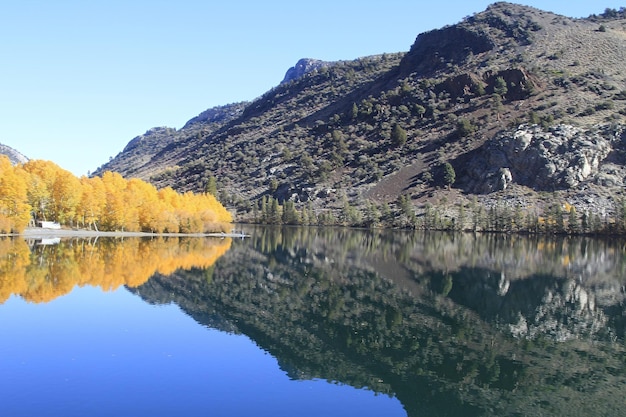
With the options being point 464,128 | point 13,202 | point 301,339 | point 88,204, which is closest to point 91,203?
point 88,204

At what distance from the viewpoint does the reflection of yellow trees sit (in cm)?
3994

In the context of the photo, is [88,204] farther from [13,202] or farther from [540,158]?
[540,158]

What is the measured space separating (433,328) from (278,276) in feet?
73.7

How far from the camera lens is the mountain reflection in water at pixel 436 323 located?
22.2 metres

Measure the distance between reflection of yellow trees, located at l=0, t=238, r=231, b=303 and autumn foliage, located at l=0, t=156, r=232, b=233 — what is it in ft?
36.1

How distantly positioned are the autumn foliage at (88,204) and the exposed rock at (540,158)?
86146 millimetres

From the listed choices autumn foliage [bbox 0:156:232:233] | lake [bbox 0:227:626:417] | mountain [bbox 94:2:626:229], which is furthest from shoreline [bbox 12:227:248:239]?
mountain [bbox 94:2:626:229]

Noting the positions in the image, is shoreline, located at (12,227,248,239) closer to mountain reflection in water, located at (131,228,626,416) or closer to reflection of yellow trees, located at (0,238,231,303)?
reflection of yellow trees, located at (0,238,231,303)

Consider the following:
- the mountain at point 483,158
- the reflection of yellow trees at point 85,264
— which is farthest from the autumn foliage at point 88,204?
the mountain at point 483,158

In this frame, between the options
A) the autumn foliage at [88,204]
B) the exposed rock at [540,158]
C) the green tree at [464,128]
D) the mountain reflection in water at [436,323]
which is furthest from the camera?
the green tree at [464,128]

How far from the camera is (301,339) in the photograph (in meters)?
28.7

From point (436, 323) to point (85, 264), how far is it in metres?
33.7

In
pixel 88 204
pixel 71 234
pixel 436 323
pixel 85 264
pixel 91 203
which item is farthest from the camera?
pixel 88 204

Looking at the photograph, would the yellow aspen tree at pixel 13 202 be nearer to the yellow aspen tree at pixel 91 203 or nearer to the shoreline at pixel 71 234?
the shoreline at pixel 71 234
